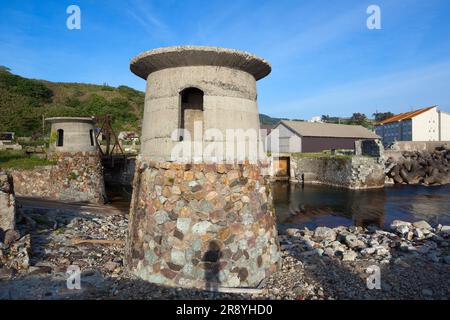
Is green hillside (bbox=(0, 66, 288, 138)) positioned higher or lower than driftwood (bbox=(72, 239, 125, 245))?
higher

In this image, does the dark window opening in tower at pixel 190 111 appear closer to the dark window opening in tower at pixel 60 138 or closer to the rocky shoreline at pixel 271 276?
the rocky shoreline at pixel 271 276

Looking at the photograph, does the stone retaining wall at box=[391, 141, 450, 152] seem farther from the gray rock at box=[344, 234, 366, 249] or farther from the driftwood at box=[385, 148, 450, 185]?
the gray rock at box=[344, 234, 366, 249]

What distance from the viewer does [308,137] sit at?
4059cm

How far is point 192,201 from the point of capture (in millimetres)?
5387

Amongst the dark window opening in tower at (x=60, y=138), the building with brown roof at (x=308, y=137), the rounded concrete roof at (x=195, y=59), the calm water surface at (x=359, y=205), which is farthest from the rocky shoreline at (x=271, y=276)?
the building with brown roof at (x=308, y=137)

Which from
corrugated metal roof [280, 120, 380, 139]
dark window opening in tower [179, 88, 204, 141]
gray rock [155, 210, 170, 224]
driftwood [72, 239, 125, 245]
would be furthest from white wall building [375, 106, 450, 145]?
gray rock [155, 210, 170, 224]

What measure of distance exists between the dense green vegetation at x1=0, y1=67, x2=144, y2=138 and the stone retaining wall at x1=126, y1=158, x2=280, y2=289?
136ft

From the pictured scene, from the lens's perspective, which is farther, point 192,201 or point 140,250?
point 140,250

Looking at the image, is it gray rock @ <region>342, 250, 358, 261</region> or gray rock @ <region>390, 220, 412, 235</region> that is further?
gray rock @ <region>390, 220, 412, 235</region>

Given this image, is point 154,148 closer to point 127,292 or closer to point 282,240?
point 127,292

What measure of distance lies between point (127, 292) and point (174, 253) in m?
1.06

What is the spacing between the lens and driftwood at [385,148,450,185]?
102 ft
